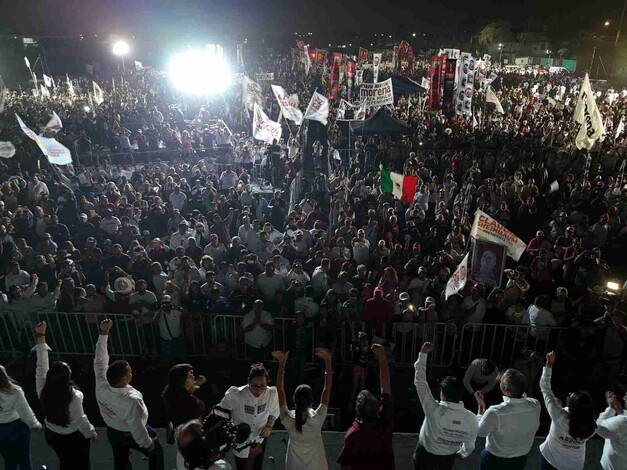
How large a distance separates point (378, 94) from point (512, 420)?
15011 millimetres

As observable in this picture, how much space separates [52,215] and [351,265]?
23.9 feet

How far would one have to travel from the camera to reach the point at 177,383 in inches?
163

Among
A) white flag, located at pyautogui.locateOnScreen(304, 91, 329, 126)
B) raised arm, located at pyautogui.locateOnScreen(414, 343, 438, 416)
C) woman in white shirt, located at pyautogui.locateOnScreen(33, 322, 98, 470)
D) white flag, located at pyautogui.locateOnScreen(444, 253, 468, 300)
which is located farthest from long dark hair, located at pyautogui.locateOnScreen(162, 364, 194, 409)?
white flag, located at pyautogui.locateOnScreen(304, 91, 329, 126)

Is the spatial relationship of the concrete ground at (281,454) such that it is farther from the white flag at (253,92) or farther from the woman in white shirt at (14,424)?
the white flag at (253,92)

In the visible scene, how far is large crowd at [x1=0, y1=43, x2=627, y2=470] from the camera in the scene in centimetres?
404

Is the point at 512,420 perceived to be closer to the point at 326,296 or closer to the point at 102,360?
the point at 102,360

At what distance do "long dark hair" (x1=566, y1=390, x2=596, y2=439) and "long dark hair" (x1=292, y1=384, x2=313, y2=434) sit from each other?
2.20m

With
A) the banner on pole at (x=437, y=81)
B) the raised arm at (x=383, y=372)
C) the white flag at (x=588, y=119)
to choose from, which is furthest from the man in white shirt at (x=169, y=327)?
the banner on pole at (x=437, y=81)

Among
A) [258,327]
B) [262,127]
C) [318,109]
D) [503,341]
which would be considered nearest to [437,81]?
[318,109]

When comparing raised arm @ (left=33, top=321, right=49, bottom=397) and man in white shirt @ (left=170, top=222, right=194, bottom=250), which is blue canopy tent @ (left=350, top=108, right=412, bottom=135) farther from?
raised arm @ (left=33, top=321, right=49, bottom=397)

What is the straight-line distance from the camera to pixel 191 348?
25.6 ft

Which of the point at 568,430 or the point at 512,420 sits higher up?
the point at 512,420

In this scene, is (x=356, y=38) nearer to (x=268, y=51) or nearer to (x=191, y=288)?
(x=268, y=51)

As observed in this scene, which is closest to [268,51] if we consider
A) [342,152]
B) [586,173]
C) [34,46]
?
[34,46]
